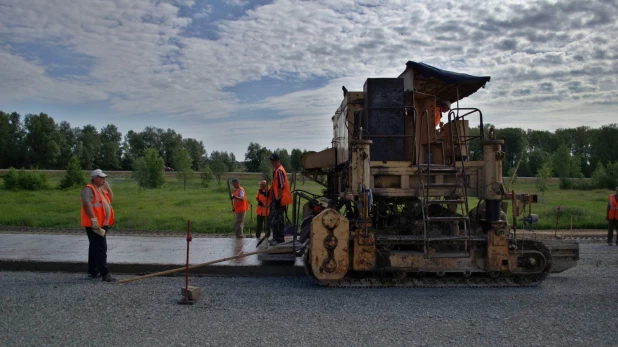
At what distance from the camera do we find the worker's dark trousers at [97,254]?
7648 millimetres

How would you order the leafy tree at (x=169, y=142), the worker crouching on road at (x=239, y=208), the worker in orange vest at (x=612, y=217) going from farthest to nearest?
the leafy tree at (x=169, y=142) < the worker in orange vest at (x=612, y=217) < the worker crouching on road at (x=239, y=208)

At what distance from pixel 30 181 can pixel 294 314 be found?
119ft

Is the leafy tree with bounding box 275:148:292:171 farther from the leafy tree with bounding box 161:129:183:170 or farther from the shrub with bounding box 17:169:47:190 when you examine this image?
the leafy tree with bounding box 161:129:183:170

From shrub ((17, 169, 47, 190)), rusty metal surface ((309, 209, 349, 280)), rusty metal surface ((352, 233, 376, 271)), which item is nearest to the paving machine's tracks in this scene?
A: rusty metal surface ((309, 209, 349, 280))

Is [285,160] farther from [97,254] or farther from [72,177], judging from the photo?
[97,254]

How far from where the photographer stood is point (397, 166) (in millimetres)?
7719

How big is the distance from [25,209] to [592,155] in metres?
79.1

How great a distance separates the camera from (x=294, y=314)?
19.2 feet

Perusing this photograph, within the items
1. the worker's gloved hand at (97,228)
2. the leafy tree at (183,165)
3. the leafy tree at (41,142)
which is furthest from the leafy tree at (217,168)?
the worker's gloved hand at (97,228)

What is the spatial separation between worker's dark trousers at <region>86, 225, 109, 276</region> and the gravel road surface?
0.29 metres

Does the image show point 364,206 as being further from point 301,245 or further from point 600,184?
point 600,184

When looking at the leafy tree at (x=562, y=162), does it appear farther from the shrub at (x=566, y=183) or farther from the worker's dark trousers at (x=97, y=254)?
the worker's dark trousers at (x=97, y=254)

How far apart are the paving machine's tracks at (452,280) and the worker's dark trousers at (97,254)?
3185 mm

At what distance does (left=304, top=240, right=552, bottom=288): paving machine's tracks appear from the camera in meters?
7.31
